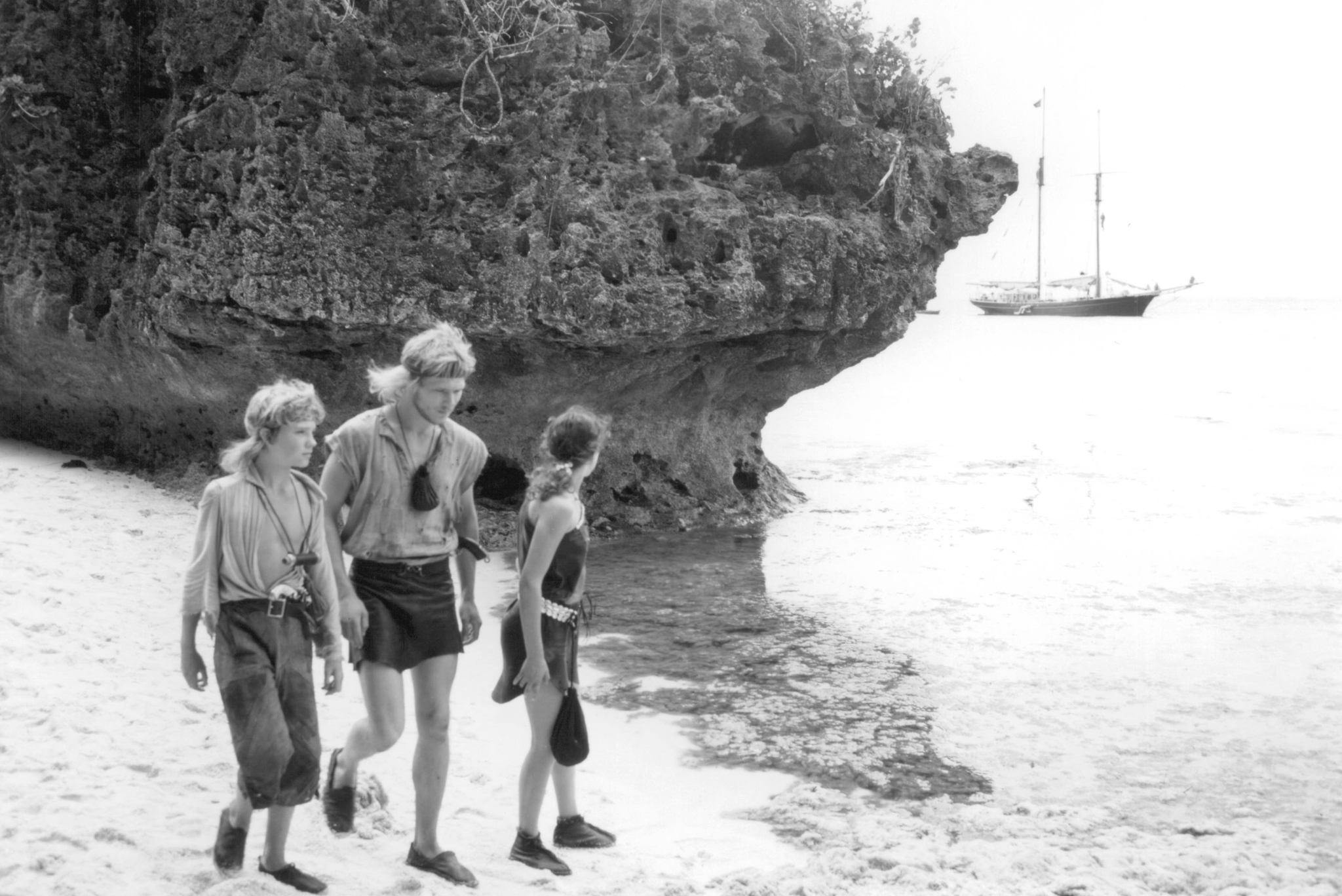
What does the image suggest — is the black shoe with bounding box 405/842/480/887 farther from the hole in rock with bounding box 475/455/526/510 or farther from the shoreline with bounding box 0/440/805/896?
the hole in rock with bounding box 475/455/526/510

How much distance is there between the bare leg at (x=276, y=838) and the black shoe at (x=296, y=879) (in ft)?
0.04

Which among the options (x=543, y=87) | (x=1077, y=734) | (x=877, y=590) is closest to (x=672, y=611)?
(x=877, y=590)

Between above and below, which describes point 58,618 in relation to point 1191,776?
above

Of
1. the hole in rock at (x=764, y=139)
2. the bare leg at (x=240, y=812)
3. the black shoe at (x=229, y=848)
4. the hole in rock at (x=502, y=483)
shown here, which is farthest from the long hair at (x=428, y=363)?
the hole in rock at (x=764, y=139)

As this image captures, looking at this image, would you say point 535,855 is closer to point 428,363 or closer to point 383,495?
point 383,495

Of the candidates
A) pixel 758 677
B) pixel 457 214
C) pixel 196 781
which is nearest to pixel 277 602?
pixel 196 781

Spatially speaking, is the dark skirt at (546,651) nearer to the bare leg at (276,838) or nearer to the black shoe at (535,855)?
the black shoe at (535,855)

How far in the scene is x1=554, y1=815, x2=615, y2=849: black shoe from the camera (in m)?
3.99

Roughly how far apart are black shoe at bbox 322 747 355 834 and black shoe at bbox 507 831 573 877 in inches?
→ 21.0

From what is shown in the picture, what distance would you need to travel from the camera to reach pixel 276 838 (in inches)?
130

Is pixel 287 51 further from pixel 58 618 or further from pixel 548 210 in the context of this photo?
pixel 58 618

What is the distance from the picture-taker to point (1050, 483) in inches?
545

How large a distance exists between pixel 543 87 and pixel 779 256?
2.26 m

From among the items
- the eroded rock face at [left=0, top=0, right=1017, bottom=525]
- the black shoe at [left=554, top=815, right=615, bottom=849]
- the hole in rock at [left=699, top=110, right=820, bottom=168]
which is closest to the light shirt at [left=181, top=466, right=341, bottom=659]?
the black shoe at [left=554, top=815, right=615, bottom=849]
